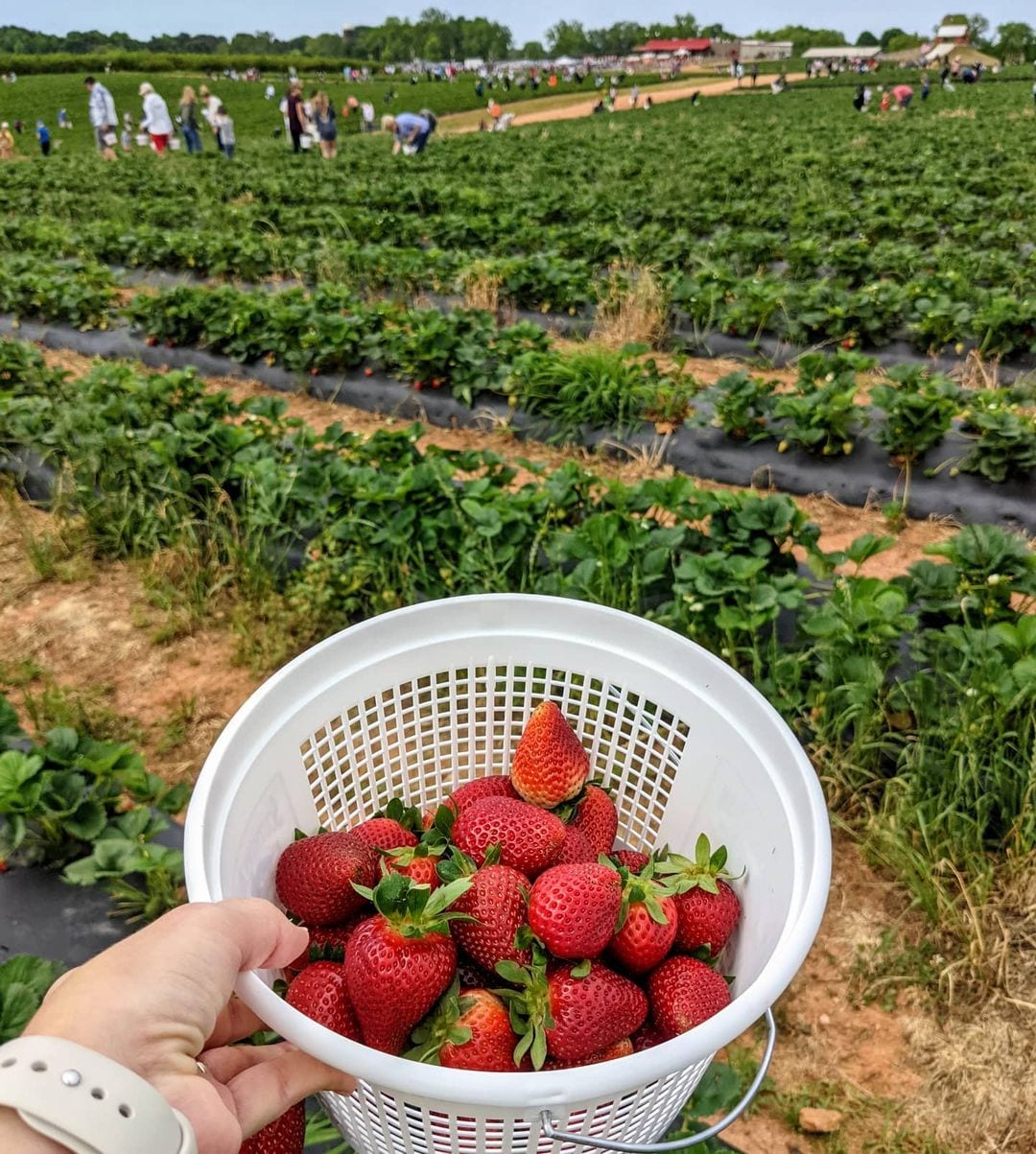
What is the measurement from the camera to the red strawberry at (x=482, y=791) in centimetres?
159

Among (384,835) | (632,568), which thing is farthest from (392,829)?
(632,568)

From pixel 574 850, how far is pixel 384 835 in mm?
326

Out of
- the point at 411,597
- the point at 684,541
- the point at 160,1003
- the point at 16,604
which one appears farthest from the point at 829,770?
the point at 16,604

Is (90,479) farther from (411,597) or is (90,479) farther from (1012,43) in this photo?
(1012,43)

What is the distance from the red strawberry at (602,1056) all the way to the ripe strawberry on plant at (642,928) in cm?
11

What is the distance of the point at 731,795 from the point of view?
143 centimetres

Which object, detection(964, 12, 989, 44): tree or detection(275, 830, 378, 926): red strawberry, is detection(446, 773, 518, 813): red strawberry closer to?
detection(275, 830, 378, 926): red strawberry

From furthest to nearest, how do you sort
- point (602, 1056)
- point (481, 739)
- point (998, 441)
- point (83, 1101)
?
1. point (998, 441)
2. point (481, 739)
3. point (602, 1056)
4. point (83, 1101)

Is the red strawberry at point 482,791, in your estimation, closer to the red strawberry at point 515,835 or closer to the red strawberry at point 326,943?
the red strawberry at point 515,835

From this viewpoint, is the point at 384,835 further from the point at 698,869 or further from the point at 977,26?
the point at 977,26

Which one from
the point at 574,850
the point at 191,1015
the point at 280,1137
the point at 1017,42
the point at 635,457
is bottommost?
the point at 280,1137

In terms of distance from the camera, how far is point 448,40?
9781 cm

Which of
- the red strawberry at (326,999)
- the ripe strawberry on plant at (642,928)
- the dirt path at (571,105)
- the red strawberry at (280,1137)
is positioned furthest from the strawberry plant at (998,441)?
the dirt path at (571,105)

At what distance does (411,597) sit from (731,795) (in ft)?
6.17
